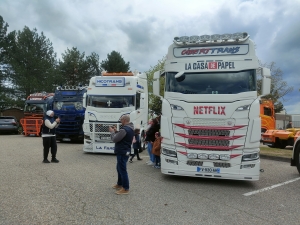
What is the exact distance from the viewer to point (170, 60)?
25.7 feet

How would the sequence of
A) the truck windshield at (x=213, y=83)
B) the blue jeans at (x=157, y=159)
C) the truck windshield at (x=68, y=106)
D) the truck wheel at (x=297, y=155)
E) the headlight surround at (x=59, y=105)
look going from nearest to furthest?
the truck windshield at (x=213, y=83)
the truck wheel at (x=297, y=155)
the blue jeans at (x=157, y=159)
the truck windshield at (x=68, y=106)
the headlight surround at (x=59, y=105)

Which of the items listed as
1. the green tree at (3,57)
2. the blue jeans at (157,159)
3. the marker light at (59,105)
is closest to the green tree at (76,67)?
the green tree at (3,57)

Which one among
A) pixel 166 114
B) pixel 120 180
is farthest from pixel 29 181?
pixel 166 114

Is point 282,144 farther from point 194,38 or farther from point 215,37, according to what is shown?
point 194,38

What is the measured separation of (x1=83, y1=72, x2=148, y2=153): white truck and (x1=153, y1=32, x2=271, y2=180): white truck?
4.77 metres

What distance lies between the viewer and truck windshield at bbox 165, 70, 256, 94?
717cm

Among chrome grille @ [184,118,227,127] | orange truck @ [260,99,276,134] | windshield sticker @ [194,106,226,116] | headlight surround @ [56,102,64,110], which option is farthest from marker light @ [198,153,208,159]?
orange truck @ [260,99,276,134]

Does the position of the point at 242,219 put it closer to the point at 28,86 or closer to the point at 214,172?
the point at 214,172

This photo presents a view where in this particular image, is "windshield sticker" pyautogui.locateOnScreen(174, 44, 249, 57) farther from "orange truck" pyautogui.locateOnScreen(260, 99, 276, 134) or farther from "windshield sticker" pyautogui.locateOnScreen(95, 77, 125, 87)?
"orange truck" pyautogui.locateOnScreen(260, 99, 276, 134)

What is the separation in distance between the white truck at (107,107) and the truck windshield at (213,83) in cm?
478

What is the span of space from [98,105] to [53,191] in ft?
22.3

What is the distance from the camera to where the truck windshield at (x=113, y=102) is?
41.1ft

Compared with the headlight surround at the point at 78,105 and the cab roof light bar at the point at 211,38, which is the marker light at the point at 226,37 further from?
the headlight surround at the point at 78,105

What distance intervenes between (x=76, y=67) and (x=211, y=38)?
3962cm
